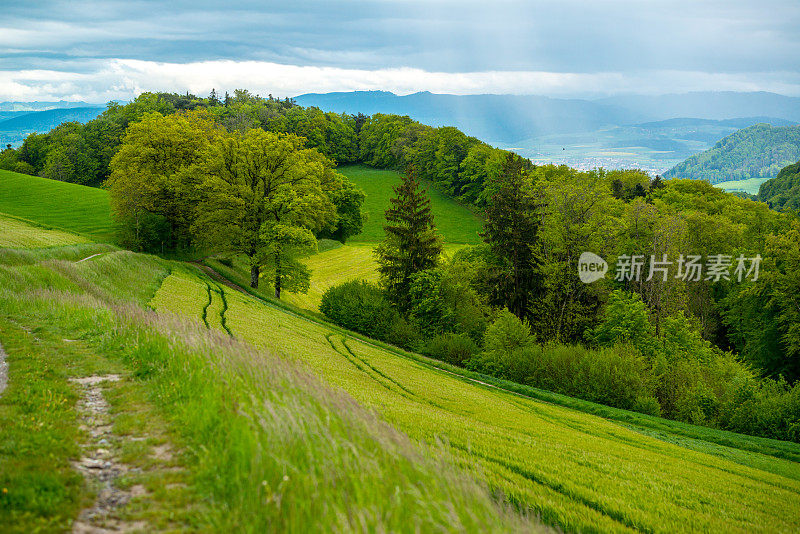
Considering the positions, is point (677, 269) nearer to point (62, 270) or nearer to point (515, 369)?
Result: point (515, 369)

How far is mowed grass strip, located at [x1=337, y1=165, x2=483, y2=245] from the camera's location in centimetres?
9625

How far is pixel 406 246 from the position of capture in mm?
47156

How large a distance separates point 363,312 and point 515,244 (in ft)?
52.5

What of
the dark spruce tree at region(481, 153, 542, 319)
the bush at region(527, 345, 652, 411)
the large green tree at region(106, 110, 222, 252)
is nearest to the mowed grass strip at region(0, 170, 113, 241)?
the large green tree at region(106, 110, 222, 252)

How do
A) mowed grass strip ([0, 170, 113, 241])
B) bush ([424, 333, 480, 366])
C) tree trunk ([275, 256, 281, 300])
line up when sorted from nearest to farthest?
bush ([424, 333, 480, 366]), tree trunk ([275, 256, 281, 300]), mowed grass strip ([0, 170, 113, 241])

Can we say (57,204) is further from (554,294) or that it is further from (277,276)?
(554,294)

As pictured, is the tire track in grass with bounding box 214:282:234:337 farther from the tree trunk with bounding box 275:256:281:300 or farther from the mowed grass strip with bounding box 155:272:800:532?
the tree trunk with bounding box 275:256:281:300

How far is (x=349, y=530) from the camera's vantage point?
11.9 feet

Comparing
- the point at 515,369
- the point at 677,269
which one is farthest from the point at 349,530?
the point at 677,269

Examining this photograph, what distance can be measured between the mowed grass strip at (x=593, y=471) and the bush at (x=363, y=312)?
22.9 m

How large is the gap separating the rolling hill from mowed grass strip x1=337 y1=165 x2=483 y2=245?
235 feet

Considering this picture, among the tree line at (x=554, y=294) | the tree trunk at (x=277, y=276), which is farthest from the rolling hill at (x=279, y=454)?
the tree trunk at (x=277, y=276)

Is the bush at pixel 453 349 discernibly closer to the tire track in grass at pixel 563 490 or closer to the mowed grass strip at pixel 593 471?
the mowed grass strip at pixel 593 471

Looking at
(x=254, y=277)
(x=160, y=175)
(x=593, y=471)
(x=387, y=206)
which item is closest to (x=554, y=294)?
(x=254, y=277)
